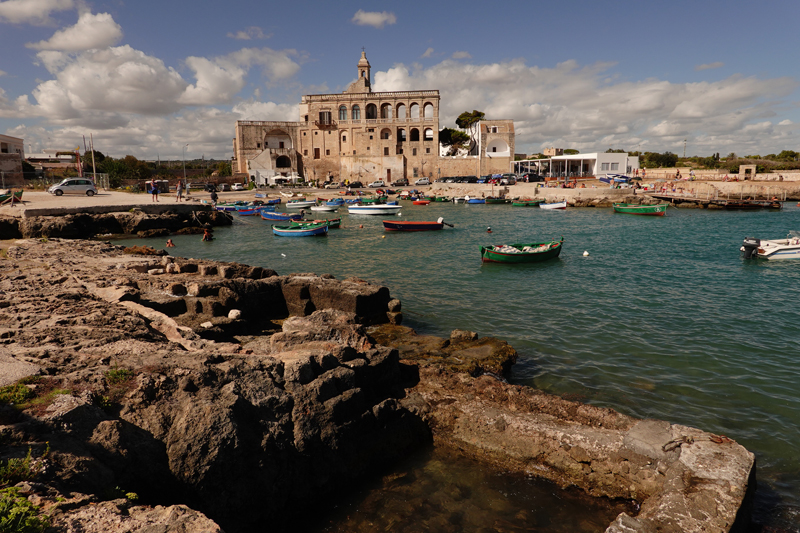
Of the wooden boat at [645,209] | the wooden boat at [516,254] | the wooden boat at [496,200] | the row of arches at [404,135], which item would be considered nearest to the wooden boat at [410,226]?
the wooden boat at [516,254]

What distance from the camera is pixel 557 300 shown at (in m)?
16.8

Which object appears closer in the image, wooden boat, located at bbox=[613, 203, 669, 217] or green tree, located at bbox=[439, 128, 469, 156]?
wooden boat, located at bbox=[613, 203, 669, 217]

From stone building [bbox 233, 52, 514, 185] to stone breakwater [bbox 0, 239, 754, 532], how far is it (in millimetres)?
71173

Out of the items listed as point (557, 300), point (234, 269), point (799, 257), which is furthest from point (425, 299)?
point (799, 257)

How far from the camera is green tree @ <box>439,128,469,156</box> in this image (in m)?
86.7

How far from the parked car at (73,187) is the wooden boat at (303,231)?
18.6 metres

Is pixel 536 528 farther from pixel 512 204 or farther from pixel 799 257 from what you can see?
pixel 512 204

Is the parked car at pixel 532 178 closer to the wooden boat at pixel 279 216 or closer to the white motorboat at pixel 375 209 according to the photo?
the white motorboat at pixel 375 209

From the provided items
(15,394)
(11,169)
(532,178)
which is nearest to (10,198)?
(11,169)

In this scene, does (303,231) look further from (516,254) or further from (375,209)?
(516,254)

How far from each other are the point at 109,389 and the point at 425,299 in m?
12.1

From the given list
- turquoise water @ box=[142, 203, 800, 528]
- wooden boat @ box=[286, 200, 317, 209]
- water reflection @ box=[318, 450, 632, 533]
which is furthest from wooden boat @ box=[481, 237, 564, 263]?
wooden boat @ box=[286, 200, 317, 209]

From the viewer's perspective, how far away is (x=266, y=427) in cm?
580

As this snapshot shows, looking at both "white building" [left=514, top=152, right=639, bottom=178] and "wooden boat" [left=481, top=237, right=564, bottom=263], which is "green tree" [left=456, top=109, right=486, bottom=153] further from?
"wooden boat" [left=481, top=237, right=564, bottom=263]
